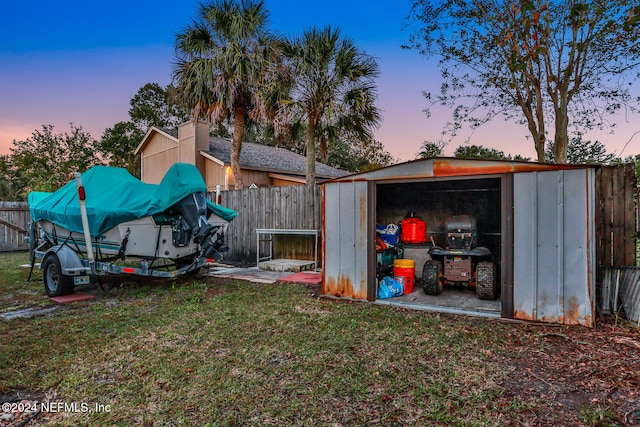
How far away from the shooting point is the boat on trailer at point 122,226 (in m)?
5.31

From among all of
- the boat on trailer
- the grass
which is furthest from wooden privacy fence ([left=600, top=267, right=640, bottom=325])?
the boat on trailer

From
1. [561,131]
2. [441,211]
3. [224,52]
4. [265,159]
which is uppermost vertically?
[224,52]

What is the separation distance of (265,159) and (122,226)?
1238 centimetres

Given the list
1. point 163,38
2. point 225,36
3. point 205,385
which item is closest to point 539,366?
point 205,385

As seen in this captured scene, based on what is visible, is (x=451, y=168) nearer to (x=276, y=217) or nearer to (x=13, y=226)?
(x=276, y=217)

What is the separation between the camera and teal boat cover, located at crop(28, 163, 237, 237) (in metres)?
5.26

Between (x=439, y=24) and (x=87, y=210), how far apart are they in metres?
9.38

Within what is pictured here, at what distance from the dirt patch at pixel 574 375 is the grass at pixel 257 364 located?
0.55 ft

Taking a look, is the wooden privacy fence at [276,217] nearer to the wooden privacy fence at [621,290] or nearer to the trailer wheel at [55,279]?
the trailer wheel at [55,279]

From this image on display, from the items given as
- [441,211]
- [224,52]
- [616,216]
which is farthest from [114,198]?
[224,52]

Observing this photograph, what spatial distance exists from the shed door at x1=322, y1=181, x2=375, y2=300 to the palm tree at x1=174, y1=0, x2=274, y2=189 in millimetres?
6942

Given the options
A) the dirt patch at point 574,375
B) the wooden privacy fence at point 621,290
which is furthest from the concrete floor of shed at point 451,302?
the wooden privacy fence at point 621,290

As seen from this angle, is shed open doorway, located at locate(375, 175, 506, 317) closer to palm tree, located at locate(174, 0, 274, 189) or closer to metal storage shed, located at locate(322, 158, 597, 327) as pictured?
metal storage shed, located at locate(322, 158, 597, 327)

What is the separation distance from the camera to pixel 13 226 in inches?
468
